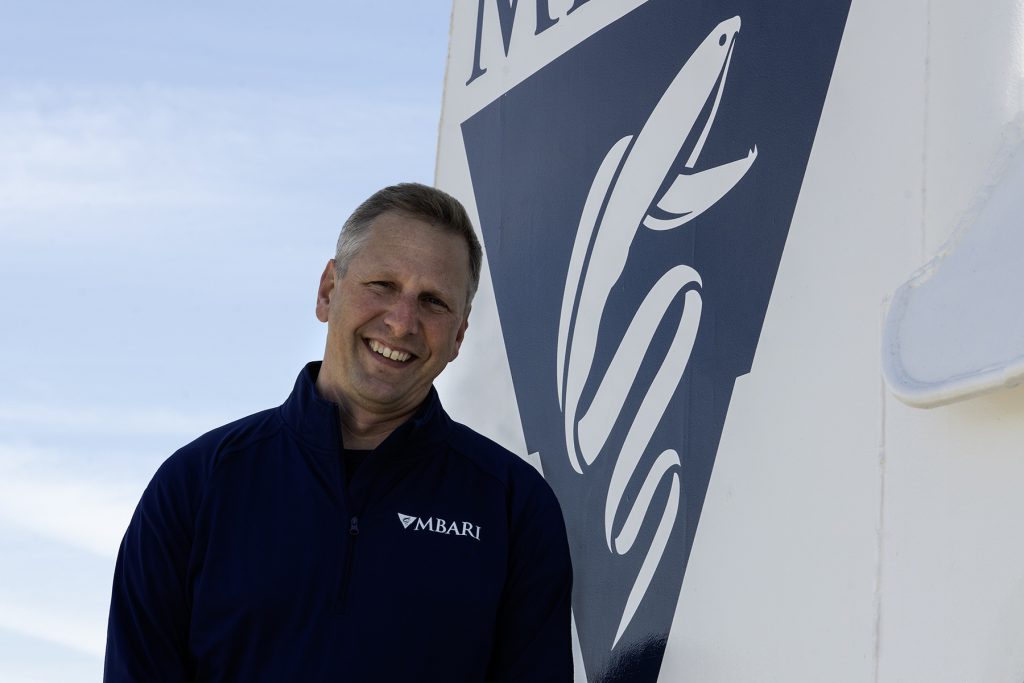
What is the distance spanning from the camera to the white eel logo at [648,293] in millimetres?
2086

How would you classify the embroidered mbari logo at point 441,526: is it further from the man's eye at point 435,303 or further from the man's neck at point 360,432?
the man's eye at point 435,303

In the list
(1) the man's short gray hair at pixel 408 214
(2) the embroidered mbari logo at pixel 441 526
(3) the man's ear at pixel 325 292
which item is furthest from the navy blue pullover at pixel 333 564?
(1) the man's short gray hair at pixel 408 214

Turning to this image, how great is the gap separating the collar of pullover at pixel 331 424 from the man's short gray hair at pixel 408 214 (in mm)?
203

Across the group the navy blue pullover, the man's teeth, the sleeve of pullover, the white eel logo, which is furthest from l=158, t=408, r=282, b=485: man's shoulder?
the white eel logo

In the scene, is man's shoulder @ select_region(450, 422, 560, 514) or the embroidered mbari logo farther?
man's shoulder @ select_region(450, 422, 560, 514)

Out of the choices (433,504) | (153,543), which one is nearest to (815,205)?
(433,504)

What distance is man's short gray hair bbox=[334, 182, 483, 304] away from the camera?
2.18 m

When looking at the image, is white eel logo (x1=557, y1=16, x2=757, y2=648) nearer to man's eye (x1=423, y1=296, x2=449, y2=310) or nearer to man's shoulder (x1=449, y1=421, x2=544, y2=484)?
man's shoulder (x1=449, y1=421, x2=544, y2=484)

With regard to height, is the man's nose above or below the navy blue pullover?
above

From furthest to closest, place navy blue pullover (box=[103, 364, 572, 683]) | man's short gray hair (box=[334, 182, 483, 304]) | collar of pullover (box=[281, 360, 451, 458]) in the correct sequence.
Answer: man's short gray hair (box=[334, 182, 483, 304]) < collar of pullover (box=[281, 360, 451, 458]) < navy blue pullover (box=[103, 364, 572, 683])

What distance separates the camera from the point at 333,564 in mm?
1978

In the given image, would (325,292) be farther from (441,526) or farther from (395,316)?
(441,526)

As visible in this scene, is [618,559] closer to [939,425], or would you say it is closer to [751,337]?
[751,337]

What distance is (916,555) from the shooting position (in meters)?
1.53
